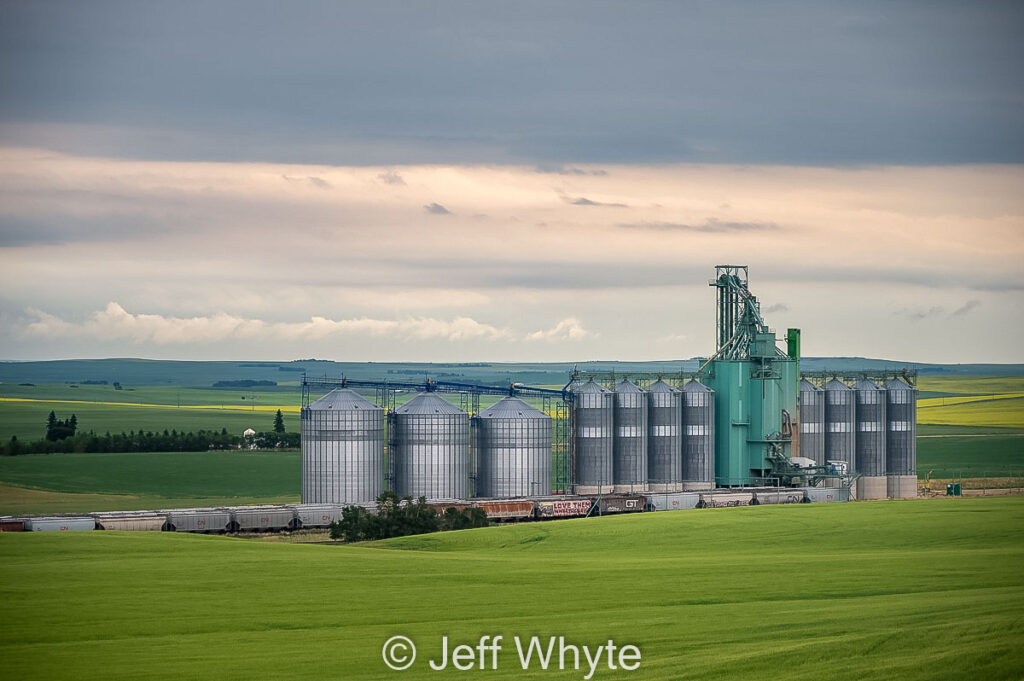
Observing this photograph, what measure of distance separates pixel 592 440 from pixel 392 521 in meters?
31.0

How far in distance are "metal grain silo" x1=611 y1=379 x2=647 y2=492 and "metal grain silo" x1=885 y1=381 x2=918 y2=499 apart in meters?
29.9

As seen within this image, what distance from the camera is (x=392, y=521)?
101688 mm

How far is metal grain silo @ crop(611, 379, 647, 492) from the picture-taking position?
128 m

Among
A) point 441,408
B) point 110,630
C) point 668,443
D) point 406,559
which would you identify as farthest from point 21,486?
Answer: point 110,630

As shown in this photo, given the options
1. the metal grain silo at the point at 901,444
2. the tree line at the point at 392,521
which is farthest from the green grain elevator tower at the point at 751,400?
the tree line at the point at 392,521

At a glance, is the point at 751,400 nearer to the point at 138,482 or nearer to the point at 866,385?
the point at 866,385

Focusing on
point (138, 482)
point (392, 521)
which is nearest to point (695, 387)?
point (392, 521)

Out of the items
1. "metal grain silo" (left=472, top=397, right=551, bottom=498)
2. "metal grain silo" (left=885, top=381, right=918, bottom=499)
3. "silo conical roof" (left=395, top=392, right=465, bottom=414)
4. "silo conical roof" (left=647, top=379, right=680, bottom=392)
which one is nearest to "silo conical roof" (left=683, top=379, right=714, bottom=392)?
"silo conical roof" (left=647, top=379, right=680, bottom=392)

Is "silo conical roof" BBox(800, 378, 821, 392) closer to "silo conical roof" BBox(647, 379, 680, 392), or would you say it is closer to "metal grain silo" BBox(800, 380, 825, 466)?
"metal grain silo" BBox(800, 380, 825, 466)

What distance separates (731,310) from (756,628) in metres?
86.4

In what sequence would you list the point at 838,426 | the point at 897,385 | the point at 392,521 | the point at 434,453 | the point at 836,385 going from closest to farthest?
the point at 392,521 → the point at 434,453 → the point at 838,426 → the point at 836,385 → the point at 897,385

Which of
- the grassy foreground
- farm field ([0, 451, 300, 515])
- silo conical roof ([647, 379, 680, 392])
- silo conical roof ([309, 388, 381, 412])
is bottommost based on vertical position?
farm field ([0, 451, 300, 515])

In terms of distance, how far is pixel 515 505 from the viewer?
115 meters

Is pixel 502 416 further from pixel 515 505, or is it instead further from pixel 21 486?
pixel 21 486
